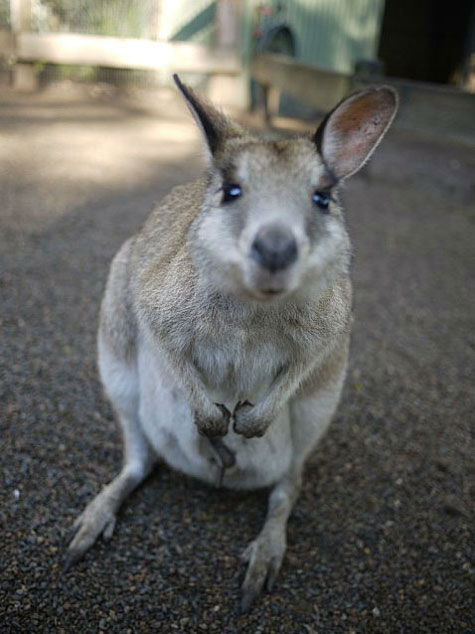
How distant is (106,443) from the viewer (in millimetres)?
2777

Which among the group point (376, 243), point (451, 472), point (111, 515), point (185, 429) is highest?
point (185, 429)

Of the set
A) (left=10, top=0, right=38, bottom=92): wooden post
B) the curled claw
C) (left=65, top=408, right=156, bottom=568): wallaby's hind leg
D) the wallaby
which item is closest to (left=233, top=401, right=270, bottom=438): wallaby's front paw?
the wallaby

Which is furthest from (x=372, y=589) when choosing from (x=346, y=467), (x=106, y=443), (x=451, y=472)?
(x=106, y=443)

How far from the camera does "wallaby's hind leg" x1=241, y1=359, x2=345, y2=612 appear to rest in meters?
2.20

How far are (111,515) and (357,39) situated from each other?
32.0 ft

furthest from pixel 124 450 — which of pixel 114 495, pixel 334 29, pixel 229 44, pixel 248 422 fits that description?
pixel 334 29

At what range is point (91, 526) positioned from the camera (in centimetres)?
226

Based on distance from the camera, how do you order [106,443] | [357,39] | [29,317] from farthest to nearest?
[357,39] → [29,317] → [106,443]

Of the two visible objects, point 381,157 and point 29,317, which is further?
point 381,157

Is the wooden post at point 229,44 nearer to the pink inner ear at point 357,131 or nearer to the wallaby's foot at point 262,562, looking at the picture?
the pink inner ear at point 357,131

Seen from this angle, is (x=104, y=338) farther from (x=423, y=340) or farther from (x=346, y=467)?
(x=423, y=340)

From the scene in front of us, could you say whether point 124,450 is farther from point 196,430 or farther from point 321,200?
point 321,200

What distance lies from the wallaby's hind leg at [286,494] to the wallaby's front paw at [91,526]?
0.50 metres

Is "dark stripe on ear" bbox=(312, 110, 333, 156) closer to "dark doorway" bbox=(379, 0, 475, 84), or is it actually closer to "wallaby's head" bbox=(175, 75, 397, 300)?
"wallaby's head" bbox=(175, 75, 397, 300)
